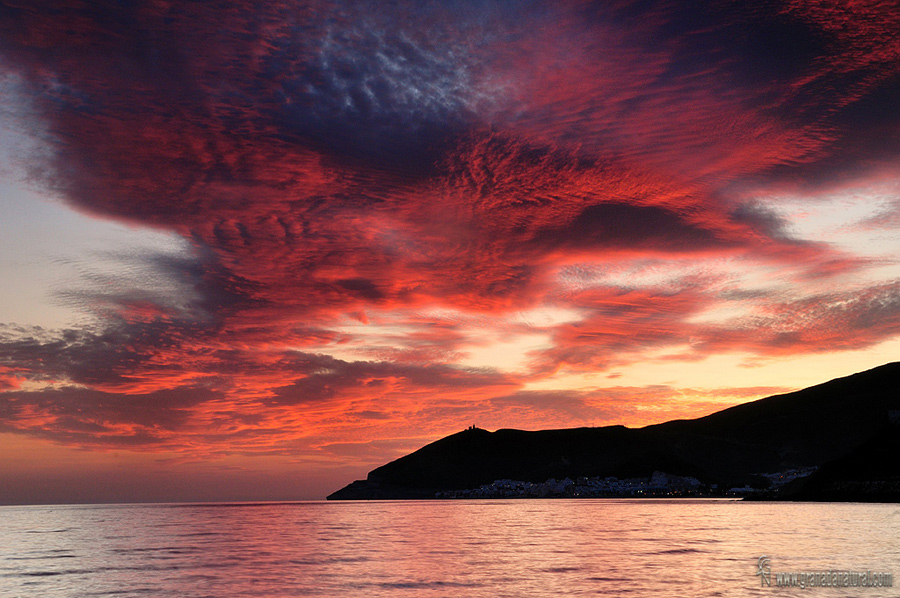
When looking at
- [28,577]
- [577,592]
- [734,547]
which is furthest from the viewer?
[734,547]

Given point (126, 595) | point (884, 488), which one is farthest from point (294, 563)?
point (884, 488)

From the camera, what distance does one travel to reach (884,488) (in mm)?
187500

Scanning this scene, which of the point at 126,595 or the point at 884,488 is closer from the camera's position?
the point at 126,595

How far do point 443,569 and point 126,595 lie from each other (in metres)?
24.6

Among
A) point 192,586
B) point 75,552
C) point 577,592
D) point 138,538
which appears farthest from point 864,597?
point 138,538

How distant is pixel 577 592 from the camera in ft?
150

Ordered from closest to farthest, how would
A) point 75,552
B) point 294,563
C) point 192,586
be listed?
point 192,586 < point 294,563 < point 75,552

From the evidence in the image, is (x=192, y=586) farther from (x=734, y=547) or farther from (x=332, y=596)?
(x=734, y=547)

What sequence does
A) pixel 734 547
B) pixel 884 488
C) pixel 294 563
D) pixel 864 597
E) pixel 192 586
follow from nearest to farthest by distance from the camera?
1. pixel 864 597
2. pixel 192 586
3. pixel 294 563
4. pixel 734 547
5. pixel 884 488

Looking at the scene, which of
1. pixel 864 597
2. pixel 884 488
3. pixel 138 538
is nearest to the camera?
pixel 864 597

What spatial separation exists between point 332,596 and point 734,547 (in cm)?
4936

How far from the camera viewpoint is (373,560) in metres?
67.3

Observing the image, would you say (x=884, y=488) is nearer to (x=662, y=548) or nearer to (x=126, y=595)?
(x=662, y=548)

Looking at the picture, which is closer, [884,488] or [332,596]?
[332,596]
